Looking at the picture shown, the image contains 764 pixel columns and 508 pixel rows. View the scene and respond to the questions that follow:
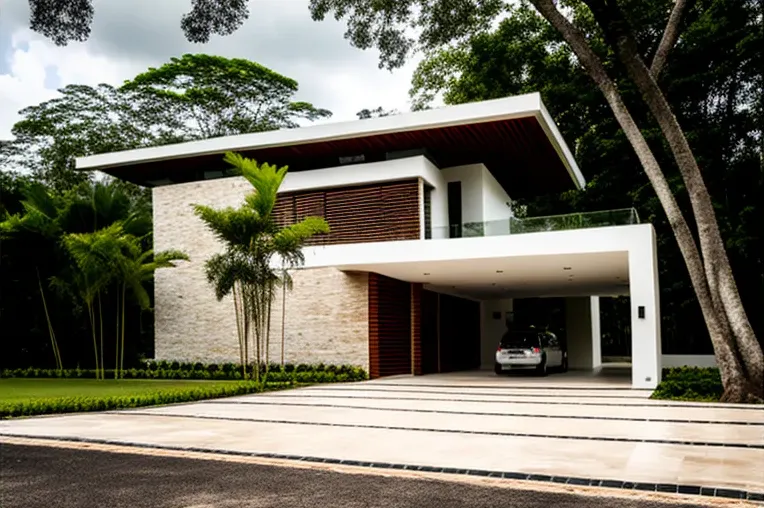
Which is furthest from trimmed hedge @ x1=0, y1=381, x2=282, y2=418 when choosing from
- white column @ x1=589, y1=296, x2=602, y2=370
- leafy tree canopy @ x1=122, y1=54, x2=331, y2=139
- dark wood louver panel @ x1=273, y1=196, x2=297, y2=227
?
leafy tree canopy @ x1=122, y1=54, x2=331, y2=139

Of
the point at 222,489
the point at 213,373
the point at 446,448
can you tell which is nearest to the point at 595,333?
the point at 213,373

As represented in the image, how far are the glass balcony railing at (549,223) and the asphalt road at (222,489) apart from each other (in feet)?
33.5

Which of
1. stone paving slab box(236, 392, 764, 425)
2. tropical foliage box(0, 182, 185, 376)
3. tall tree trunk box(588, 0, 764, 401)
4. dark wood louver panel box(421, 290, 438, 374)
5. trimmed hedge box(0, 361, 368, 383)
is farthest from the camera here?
dark wood louver panel box(421, 290, 438, 374)

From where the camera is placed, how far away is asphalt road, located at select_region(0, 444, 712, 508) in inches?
188

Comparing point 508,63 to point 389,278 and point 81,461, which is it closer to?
point 389,278

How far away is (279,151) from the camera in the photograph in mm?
19141

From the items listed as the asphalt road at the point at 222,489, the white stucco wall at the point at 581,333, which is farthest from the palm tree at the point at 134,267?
the white stucco wall at the point at 581,333

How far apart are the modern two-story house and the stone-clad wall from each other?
0.12 ft

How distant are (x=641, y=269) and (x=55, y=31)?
11465mm

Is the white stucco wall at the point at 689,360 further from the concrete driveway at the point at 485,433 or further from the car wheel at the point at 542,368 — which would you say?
the concrete driveway at the point at 485,433

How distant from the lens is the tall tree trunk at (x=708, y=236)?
11.6 m

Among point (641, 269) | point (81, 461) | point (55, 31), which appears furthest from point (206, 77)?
point (81, 461)

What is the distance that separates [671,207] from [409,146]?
7.53 metres

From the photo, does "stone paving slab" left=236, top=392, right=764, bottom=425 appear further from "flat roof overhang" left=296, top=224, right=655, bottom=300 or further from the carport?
"flat roof overhang" left=296, top=224, right=655, bottom=300
